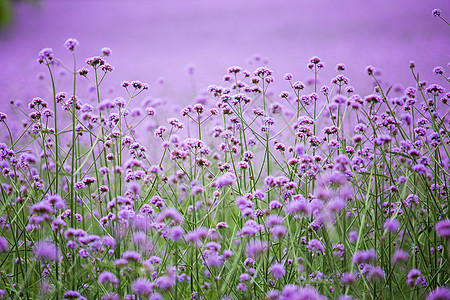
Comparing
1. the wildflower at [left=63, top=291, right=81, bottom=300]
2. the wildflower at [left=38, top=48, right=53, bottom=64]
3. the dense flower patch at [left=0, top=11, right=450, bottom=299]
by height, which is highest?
the wildflower at [left=38, top=48, right=53, bottom=64]

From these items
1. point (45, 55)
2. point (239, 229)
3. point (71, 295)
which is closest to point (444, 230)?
point (239, 229)

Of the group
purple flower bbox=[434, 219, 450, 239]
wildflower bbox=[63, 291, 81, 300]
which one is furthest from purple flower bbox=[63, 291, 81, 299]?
purple flower bbox=[434, 219, 450, 239]

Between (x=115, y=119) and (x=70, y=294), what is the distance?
1.00 meters

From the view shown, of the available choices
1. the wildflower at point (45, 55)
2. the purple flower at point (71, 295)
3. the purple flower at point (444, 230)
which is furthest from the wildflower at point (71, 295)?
the purple flower at point (444, 230)

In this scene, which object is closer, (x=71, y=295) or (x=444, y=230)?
(x=444, y=230)

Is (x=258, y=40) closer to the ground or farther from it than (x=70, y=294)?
farther from it

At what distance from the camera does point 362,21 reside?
38.5 feet

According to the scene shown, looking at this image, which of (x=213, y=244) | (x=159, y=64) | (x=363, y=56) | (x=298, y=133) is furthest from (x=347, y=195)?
(x=159, y=64)

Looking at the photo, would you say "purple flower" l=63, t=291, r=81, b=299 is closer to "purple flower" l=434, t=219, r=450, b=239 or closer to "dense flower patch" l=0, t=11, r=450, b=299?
"dense flower patch" l=0, t=11, r=450, b=299

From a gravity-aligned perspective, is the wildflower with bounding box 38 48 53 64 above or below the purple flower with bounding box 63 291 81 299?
above

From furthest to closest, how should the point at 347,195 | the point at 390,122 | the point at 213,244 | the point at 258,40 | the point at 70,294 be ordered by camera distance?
the point at 258,40, the point at 390,122, the point at 347,195, the point at 213,244, the point at 70,294

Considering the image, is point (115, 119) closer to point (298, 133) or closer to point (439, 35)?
point (298, 133)

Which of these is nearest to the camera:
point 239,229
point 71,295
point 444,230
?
point 444,230

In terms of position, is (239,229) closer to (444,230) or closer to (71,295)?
(71,295)
